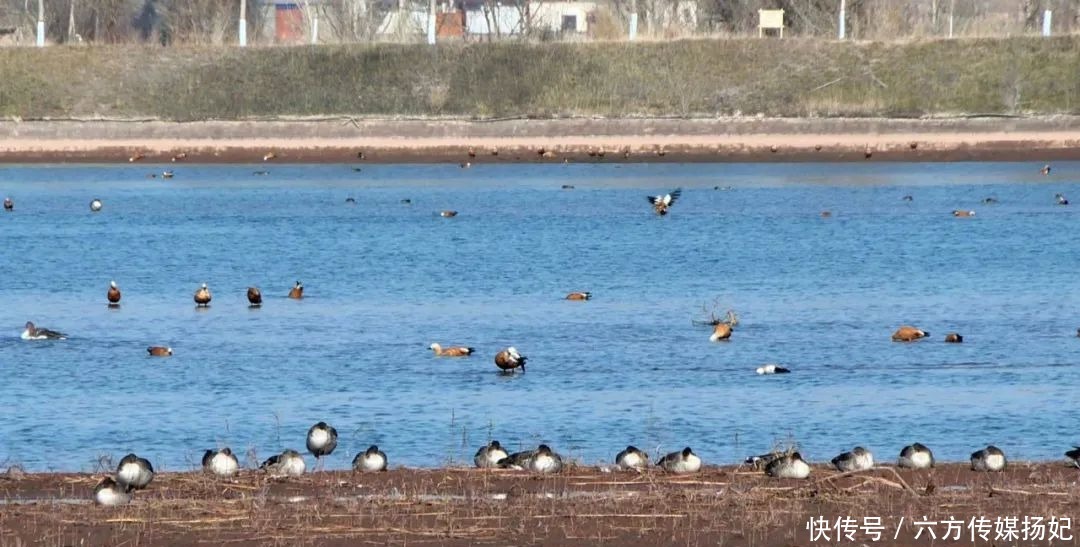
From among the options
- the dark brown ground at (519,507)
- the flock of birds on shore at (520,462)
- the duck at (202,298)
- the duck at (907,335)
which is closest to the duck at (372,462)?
the flock of birds on shore at (520,462)

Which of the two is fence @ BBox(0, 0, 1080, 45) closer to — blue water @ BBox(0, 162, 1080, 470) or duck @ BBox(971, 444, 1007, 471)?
blue water @ BBox(0, 162, 1080, 470)

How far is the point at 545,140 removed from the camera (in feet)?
207

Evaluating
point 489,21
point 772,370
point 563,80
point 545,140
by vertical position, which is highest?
point 489,21

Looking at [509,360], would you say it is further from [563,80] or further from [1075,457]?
[563,80]

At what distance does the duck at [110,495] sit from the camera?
11.9 meters

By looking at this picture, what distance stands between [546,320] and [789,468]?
13560 mm

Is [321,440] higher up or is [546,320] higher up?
[321,440]

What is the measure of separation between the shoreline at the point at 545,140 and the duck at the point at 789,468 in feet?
155

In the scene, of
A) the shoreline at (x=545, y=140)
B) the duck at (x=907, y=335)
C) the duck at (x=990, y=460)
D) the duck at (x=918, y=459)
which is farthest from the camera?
the shoreline at (x=545, y=140)

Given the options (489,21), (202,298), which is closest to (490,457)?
(202,298)

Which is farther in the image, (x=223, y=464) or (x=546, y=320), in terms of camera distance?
(x=546, y=320)

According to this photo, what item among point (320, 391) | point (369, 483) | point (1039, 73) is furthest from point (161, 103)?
point (369, 483)

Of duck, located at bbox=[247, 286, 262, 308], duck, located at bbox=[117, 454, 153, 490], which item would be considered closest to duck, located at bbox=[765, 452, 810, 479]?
duck, located at bbox=[117, 454, 153, 490]

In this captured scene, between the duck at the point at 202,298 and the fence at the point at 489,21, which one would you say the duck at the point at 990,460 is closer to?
the duck at the point at 202,298
